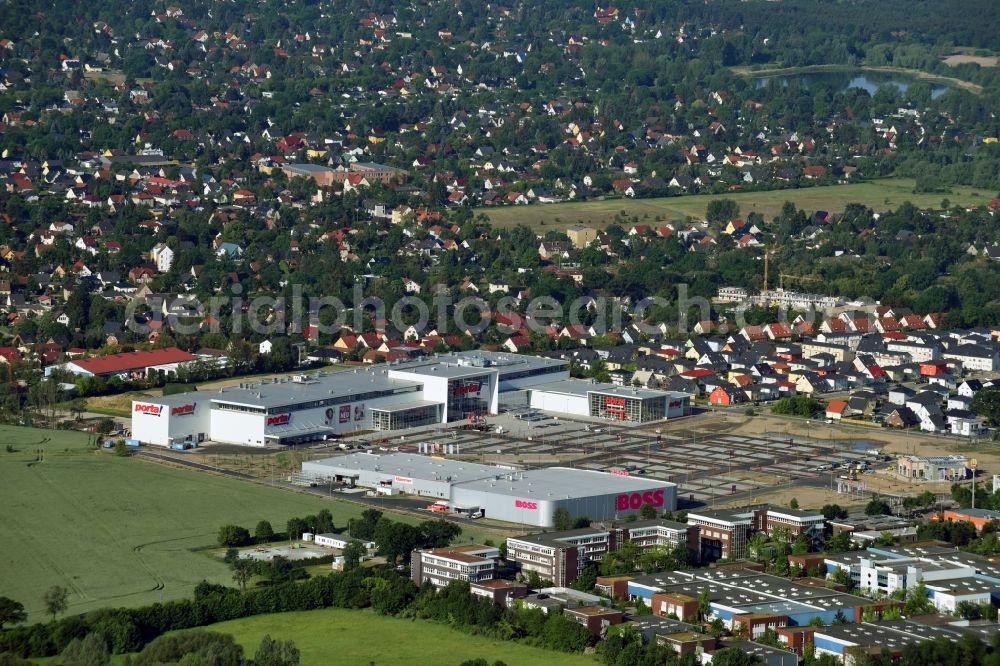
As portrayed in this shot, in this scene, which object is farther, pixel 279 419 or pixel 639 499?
pixel 279 419

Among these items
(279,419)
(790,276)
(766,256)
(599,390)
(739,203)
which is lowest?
(279,419)

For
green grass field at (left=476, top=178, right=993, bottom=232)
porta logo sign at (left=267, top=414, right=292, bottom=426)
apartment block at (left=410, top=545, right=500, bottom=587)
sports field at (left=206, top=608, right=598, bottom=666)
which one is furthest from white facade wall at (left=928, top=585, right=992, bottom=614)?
green grass field at (left=476, top=178, right=993, bottom=232)

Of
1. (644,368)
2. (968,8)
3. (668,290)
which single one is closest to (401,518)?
(644,368)

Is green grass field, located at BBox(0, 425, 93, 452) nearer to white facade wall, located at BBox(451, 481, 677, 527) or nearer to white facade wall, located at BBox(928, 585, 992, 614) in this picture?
white facade wall, located at BBox(451, 481, 677, 527)

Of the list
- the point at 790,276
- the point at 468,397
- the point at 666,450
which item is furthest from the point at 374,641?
the point at 790,276

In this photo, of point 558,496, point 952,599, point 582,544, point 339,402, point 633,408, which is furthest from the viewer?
point 633,408

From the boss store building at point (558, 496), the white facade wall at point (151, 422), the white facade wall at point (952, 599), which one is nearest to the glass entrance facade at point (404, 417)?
the white facade wall at point (151, 422)

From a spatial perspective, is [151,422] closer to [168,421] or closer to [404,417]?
[168,421]

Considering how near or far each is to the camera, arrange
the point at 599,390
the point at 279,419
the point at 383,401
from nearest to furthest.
→ the point at 279,419, the point at 383,401, the point at 599,390
